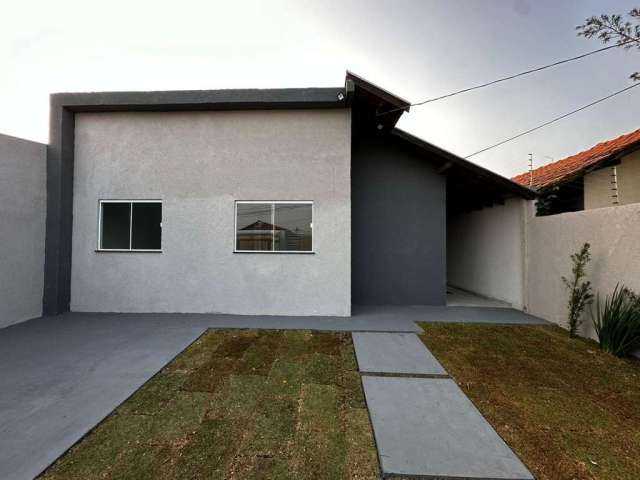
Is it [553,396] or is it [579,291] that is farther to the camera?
[579,291]

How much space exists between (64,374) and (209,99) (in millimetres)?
5316

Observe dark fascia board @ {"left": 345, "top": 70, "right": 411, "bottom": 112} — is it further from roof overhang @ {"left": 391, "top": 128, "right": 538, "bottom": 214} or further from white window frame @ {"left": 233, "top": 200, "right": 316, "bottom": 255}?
white window frame @ {"left": 233, "top": 200, "right": 316, "bottom": 255}

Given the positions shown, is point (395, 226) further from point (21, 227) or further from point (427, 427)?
point (21, 227)

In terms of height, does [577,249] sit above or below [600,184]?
below

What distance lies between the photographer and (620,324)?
4.20m

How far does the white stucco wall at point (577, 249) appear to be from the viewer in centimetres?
434

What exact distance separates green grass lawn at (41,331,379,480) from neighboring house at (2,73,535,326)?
7.59ft

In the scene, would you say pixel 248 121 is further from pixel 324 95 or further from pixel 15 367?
pixel 15 367

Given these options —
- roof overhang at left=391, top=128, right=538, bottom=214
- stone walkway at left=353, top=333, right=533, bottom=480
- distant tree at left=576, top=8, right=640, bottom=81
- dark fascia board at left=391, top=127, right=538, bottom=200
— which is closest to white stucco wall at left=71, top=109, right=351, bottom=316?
dark fascia board at left=391, top=127, right=538, bottom=200

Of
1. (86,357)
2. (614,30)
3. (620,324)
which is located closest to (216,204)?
(86,357)

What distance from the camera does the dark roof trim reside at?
5719 millimetres

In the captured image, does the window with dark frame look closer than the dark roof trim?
No

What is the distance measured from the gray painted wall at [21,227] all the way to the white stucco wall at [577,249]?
1085 centimetres

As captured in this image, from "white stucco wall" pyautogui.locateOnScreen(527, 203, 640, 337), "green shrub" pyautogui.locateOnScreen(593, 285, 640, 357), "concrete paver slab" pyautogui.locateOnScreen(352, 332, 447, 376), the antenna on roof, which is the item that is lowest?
"concrete paver slab" pyautogui.locateOnScreen(352, 332, 447, 376)
